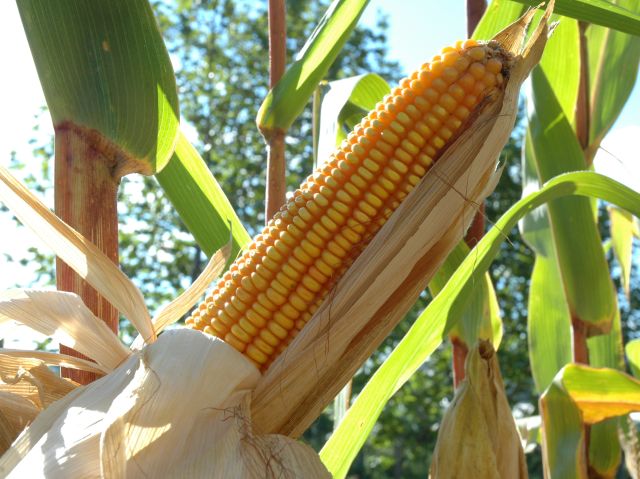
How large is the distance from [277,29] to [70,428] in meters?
0.69

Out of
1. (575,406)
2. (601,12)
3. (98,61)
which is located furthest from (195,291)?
(575,406)

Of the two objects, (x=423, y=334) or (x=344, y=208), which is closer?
(x=344, y=208)

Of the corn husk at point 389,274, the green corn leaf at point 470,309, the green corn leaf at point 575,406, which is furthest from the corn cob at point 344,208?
the green corn leaf at point 575,406

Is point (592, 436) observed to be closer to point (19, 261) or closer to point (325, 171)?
point (325, 171)

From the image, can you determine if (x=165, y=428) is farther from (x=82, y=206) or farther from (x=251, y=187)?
(x=251, y=187)

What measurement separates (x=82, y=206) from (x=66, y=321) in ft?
0.45

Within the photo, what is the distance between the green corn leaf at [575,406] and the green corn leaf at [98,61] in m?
0.75

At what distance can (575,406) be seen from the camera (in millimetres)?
1214

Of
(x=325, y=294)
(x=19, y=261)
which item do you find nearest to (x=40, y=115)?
(x=19, y=261)

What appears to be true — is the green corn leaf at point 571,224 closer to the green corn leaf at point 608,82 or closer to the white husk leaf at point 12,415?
the green corn leaf at point 608,82

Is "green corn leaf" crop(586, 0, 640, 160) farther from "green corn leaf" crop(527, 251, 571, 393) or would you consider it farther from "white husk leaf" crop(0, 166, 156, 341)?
"white husk leaf" crop(0, 166, 156, 341)

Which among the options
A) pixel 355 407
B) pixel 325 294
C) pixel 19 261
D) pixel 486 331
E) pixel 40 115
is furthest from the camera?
pixel 40 115

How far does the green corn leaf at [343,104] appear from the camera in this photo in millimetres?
1167

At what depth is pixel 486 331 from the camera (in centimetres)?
128
